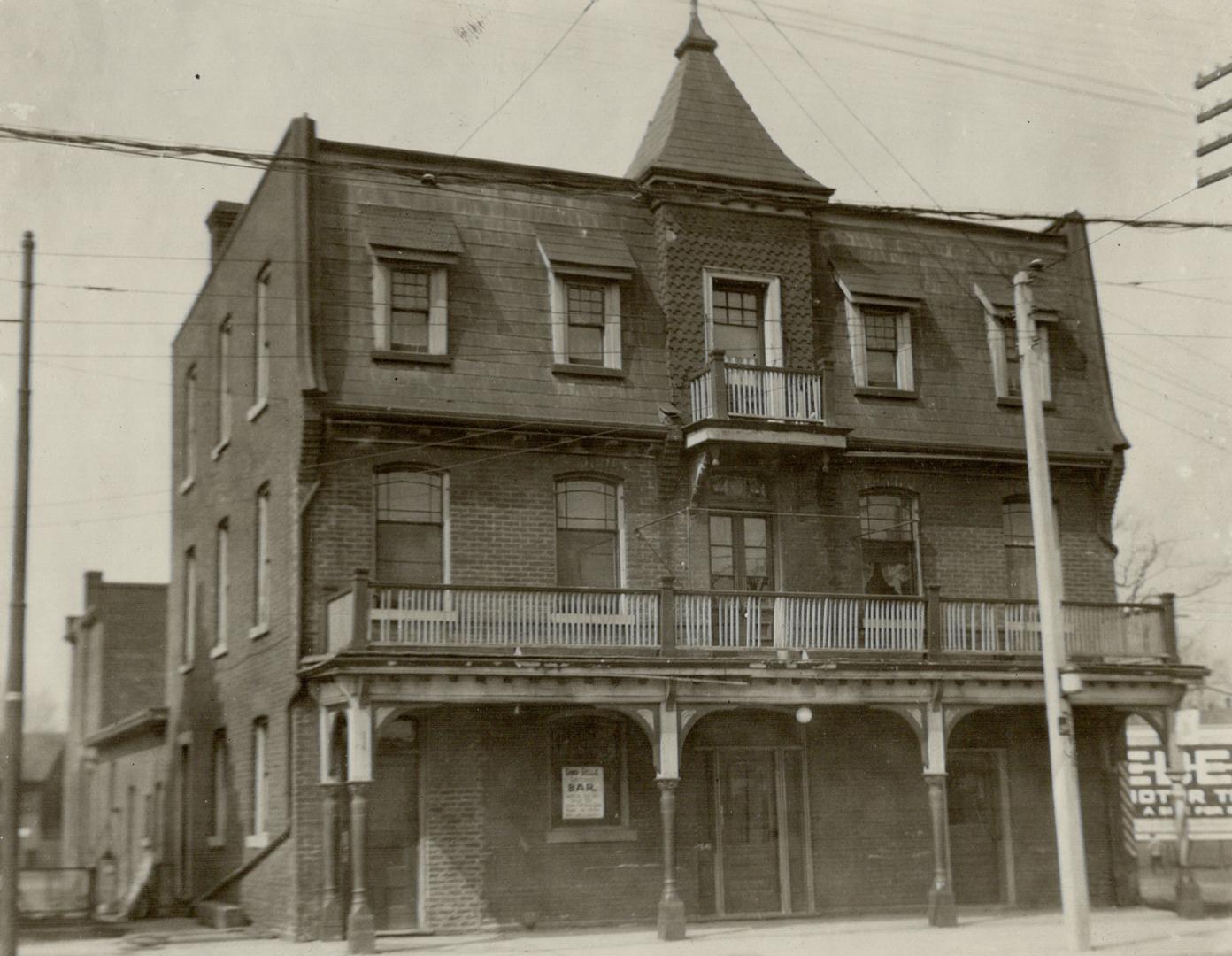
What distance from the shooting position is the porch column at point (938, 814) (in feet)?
69.2

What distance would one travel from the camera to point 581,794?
21844mm

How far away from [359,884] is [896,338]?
512 inches

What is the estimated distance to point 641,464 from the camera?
23.2 meters

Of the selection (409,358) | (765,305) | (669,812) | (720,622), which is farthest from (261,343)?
(669,812)

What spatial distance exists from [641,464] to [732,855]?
20.2 ft

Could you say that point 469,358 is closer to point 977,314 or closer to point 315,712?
point 315,712

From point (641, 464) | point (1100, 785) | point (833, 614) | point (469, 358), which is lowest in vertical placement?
point (1100, 785)

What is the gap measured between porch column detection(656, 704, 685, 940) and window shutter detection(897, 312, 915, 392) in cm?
798

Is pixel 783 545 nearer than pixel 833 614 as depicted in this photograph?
No

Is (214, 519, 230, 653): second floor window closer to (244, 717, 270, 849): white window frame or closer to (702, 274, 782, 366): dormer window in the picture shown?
(244, 717, 270, 849): white window frame

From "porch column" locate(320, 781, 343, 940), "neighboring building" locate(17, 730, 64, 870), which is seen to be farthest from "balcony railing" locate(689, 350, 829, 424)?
"neighboring building" locate(17, 730, 64, 870)

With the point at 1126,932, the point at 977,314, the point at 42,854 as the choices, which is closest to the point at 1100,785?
the point at 1126,932

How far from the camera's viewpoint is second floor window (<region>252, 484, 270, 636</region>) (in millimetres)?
23156

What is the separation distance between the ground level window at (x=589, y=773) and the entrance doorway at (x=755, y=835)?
147 cm
